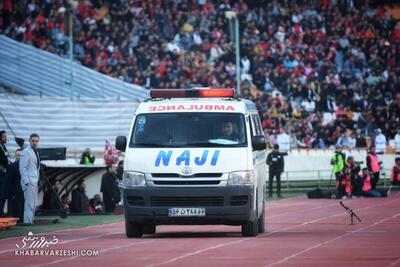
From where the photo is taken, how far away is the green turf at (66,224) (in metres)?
26.5

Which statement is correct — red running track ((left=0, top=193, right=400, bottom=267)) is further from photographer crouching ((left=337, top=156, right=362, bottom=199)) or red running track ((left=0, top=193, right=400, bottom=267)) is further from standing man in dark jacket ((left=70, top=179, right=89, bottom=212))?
photographer crouching ((left=337, top=156, right=362, bottom=199))

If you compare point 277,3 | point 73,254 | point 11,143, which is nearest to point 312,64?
point 277,3

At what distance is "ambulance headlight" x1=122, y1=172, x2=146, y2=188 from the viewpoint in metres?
24.0

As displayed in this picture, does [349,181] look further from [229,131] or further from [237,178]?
[237,178]

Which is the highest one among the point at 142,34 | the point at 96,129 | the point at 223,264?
the point at 142,34

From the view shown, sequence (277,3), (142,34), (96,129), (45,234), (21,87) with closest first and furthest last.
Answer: (45,234) < (96,129) < (21,87) < (142,34) < (277,3)

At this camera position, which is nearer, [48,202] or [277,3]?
[48,202]

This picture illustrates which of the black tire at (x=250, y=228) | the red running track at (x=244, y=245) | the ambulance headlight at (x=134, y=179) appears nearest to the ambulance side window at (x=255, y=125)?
the black tire at (x=250, y=228)

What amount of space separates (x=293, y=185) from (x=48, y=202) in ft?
54.0

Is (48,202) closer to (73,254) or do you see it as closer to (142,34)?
(73,254)

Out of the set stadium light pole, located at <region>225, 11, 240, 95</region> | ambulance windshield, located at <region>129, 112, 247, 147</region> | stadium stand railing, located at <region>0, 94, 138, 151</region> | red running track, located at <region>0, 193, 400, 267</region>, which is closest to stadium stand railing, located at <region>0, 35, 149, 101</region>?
stadium stand railing, located at <region>0, 94, 138, 151</region>

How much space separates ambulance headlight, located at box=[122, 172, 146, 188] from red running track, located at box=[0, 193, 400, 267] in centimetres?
86

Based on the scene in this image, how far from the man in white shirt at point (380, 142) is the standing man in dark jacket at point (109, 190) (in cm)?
1522

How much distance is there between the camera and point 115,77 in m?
50.9
